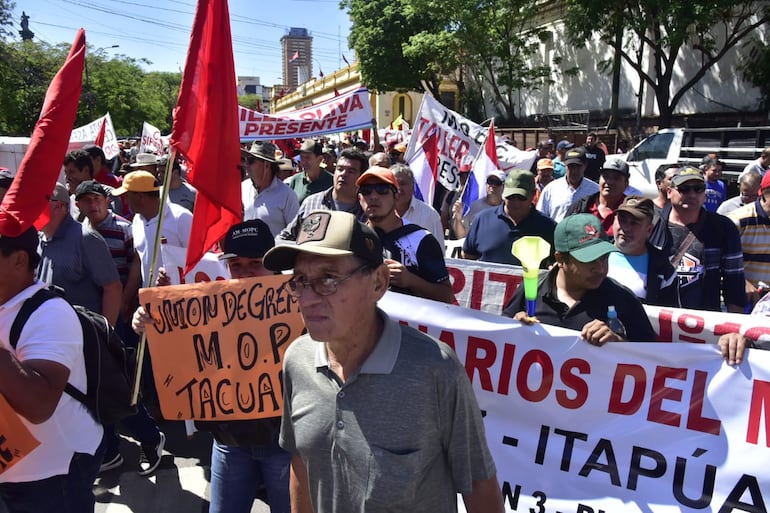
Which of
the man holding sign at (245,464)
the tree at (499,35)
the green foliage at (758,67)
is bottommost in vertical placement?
the man holding sign at (245,464)

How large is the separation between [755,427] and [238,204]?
256 centimetres

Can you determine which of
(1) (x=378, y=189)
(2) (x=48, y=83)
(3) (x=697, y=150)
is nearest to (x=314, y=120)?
(1) (x=378, y=189)

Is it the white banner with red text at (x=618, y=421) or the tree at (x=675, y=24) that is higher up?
the tree at (x=675, y=24)

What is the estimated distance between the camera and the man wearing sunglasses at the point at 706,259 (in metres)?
4.04

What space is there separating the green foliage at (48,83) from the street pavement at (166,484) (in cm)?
2702

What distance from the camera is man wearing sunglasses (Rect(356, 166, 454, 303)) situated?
327 centimetres

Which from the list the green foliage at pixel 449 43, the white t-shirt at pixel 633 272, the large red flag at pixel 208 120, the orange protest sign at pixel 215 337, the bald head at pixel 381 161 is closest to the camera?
the orange protest sign at pixel 215 337

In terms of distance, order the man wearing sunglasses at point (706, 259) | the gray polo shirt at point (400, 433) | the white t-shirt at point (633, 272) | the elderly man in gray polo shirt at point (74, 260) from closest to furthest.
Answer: the gray polo shirt at point (400, 433) < the white t-shirt at point (633, 272) < the elderly man in gray polo shirt at point (74, 260) < the man wearing sunglasses at point (706, 259)

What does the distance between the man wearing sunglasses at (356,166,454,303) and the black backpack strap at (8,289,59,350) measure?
155 cm

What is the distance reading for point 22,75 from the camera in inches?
1233

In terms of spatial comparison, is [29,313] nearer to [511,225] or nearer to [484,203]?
[511,225]

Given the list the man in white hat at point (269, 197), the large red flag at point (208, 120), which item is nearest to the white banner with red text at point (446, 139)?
the man in white hat at point (269, 197)

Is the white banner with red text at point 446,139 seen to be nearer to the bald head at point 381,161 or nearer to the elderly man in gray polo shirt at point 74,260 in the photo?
the bald head at point 381,161

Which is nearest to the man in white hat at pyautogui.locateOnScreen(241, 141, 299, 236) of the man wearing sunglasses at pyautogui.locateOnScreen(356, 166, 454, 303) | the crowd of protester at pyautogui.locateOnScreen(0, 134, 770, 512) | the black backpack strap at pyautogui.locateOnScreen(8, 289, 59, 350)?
the crowd of protester at pyautogui.locateOnScreen(0, 134, 770, 512)
